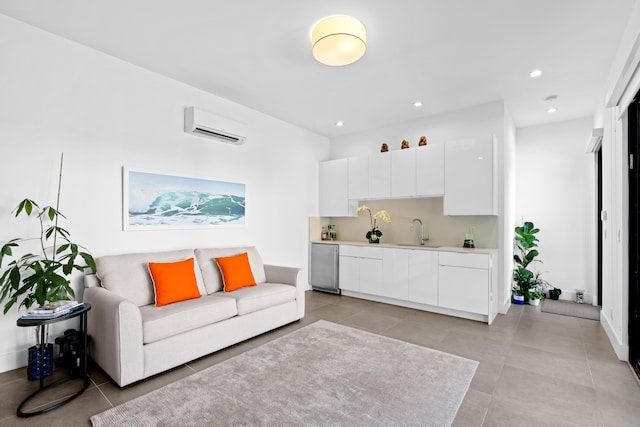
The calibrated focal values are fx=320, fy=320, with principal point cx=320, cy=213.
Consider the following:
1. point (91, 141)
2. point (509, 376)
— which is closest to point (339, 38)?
point (91, 141)

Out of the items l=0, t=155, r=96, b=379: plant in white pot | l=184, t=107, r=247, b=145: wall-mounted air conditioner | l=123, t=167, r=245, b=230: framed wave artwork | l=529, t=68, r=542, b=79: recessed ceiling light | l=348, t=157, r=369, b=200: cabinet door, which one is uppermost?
l=529, t=68, r=542, b=79: recessed ceiling light

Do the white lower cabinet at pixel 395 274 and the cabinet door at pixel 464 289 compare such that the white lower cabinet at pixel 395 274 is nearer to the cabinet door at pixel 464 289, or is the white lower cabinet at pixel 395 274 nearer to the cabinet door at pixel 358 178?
the cabinet door at pixel 464 289

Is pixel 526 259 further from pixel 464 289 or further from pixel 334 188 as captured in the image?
pixel 334 188

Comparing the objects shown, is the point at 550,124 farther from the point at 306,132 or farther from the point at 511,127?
the point at 306,132

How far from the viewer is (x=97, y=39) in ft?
9.50

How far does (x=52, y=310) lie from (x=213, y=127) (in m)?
2.43

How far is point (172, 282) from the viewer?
3039mm

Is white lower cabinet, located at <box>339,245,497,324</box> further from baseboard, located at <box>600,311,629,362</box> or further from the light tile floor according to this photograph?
baseboard, located at <box>600,311,629,362</box>

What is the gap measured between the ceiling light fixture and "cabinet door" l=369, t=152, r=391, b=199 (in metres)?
2.48

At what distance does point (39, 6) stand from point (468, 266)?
4.84m

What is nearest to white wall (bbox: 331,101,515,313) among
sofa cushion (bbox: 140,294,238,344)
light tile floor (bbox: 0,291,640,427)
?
light tile floor (bbox: 0,291,640,427)

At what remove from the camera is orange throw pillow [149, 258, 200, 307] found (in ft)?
9.72

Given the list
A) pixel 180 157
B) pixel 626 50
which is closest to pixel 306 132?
pixel 180 157

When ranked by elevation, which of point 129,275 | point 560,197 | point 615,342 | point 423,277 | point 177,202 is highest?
point 560,197
